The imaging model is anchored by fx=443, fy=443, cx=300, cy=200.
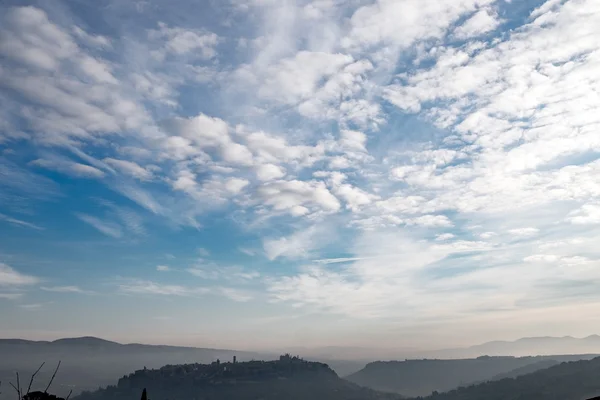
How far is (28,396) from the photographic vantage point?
2967 centimetres

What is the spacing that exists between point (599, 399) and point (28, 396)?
36.8m

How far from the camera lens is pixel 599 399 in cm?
2748

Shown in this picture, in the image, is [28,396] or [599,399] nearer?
[599,399]
